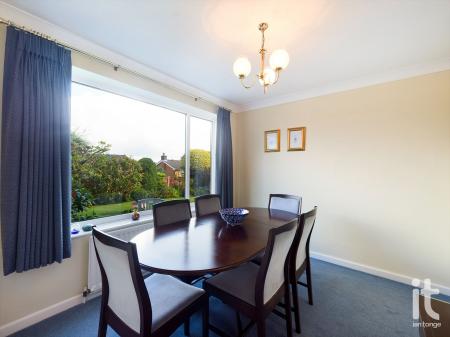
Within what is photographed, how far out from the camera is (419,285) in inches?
91.8

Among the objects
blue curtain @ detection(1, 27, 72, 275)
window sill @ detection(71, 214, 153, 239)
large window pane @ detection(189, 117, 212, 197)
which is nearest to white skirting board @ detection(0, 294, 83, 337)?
blue curtain @ detection(1, 27, 72, 275)

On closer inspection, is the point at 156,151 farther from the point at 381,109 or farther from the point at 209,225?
the point at 381,109

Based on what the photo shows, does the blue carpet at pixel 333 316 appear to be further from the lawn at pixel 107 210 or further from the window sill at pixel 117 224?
the lawn at pixel 107 210

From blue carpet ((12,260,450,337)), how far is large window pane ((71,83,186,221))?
0.91m

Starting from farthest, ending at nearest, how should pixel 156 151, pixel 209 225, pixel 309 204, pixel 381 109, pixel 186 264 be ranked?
1. pixel 309 204
2. pixel 156 151
3. pixel 381 109
4. pixel 209 225
5. pixel 186 264

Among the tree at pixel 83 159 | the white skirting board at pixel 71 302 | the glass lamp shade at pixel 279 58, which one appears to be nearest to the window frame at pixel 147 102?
the tree at pixel 83 159

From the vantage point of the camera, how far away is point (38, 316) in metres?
1.73

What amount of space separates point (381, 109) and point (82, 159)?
3.58 m

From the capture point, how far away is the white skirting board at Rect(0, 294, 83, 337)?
62.6 inches

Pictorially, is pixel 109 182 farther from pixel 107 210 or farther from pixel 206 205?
pixel 206 205

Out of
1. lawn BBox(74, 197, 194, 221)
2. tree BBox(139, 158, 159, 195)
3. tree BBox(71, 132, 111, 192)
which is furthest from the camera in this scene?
tree BBox(139, 158, 159, 195)

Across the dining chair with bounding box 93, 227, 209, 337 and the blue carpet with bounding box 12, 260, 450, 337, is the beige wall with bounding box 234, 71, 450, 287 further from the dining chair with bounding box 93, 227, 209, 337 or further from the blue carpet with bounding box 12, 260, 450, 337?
the dining chair with bounding box 93, 227, 209, 337

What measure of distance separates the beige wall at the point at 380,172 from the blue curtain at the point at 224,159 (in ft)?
2.78

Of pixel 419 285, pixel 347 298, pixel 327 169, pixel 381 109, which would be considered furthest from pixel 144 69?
pixel 419 285
